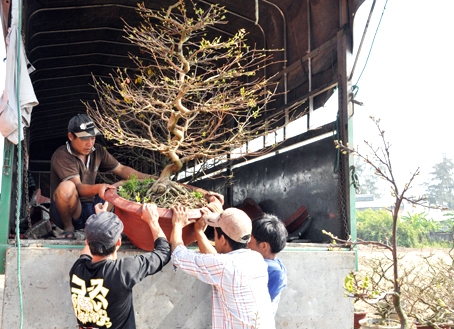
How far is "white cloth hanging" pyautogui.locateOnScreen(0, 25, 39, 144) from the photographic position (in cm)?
337

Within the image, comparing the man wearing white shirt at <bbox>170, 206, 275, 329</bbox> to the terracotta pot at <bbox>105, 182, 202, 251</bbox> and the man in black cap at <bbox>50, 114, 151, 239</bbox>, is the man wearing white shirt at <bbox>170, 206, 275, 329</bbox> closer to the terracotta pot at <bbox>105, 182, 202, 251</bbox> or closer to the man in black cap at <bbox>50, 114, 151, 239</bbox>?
the terracotta pot at <bbox>105, 182, 202, 251</bbox>

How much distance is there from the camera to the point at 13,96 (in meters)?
3.45

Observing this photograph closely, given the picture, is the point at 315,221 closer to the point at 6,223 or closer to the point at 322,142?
the point at 322,142

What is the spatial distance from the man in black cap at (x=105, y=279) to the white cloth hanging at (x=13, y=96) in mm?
1294

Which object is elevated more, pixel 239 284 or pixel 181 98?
pixel 181 98

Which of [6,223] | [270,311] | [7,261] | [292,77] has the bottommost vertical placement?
[270,311]

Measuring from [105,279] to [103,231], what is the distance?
9.2 inches

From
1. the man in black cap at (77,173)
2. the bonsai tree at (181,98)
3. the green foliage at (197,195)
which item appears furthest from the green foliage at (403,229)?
the green foliage at (197,195)

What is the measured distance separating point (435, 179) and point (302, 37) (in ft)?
151

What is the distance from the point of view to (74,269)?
2.57m

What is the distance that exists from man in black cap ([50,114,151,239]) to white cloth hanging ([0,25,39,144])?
1.29 feet

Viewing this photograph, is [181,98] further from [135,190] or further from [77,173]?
[77,173]

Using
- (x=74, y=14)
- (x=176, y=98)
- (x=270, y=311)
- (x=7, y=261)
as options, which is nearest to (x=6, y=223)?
(x=7, y=261)

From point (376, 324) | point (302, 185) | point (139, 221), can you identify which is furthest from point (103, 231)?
point (302, 185)
